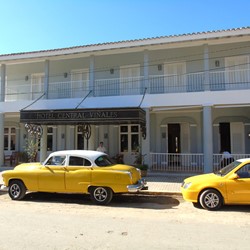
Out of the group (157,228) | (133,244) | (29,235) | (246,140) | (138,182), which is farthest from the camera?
(246,140)

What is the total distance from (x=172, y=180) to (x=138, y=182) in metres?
→ 4.27

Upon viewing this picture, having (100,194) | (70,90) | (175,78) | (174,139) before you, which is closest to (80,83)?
(70,90)

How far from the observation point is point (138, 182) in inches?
362

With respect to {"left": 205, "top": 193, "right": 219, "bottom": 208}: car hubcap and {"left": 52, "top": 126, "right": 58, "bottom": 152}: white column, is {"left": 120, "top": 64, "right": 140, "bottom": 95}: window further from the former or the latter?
{"left": 205, "top": 193, "right": 219, "bottom": 208}: car hubcap

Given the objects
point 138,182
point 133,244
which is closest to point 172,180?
point 138,182

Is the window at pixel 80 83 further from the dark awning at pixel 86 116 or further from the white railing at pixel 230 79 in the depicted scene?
the white railing at pixel 230 79

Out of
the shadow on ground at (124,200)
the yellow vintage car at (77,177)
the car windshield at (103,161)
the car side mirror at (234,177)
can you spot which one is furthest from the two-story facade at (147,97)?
the car side mirror at (234,177)

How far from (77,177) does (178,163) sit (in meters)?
8.74

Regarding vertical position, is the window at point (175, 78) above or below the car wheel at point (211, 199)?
above

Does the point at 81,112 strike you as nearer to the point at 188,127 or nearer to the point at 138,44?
the point at 138,44

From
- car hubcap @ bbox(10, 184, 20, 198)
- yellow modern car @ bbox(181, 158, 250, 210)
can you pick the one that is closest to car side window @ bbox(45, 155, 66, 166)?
car hubcap @ bbox(10, 184, 20, 198)

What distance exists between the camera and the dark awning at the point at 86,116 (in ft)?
45.7

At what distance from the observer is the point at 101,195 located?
29.0 ft

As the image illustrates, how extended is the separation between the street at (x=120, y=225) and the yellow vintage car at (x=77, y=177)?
0.40 meters
